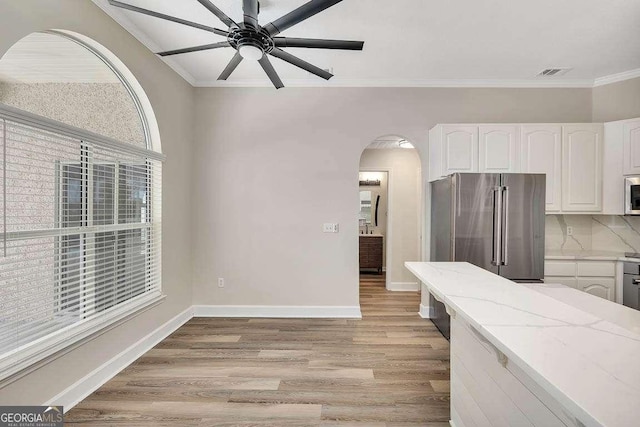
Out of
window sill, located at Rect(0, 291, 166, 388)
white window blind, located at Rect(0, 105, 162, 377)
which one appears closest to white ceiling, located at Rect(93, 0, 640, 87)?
white window blind, located at Rect(0, 105, 162, 377)

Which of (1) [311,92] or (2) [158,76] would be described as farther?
(1) [311,92]

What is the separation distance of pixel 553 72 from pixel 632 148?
116 centimetres

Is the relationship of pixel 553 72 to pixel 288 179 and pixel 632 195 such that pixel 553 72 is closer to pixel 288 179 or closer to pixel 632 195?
pixel 632 195

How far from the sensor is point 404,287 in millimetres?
5141

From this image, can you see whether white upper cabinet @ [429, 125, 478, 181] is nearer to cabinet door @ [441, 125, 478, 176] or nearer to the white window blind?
cabinet door @ [441, 125, 478, 176]

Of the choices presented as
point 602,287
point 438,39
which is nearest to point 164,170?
point 438,39

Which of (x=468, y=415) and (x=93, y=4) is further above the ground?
(x=93, y=4)

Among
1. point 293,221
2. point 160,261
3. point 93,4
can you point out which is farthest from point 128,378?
point 93,4

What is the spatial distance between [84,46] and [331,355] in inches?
132

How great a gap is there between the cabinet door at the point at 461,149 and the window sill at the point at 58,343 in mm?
3496

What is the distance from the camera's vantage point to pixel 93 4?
224 cm

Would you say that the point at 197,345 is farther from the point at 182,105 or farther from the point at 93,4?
the point at 93,4

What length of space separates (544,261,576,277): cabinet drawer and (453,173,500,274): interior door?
23.5 inches

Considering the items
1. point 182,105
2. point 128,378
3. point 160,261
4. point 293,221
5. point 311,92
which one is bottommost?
point 128,378
